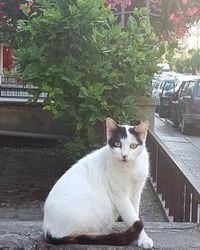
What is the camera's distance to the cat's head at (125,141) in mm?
3797

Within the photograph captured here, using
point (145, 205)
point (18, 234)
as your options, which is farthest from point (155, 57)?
point (18, 234)

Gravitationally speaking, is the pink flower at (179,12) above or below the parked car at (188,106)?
above

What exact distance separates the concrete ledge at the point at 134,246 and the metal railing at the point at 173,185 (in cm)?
29

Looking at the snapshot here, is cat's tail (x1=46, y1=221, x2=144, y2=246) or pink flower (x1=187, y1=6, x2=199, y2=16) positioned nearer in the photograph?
cat's tail (x1=46, y1=221, x2=144, y2=246)

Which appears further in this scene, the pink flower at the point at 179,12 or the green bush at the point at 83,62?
the pink flower at the point at 179,12

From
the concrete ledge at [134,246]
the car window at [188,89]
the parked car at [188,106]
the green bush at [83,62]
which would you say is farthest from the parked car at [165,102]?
the concrete ledge at [134,246]

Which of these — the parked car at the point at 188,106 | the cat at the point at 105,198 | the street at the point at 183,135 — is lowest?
the street at the point at 183,135

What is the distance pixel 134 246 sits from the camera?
3885 millimetres

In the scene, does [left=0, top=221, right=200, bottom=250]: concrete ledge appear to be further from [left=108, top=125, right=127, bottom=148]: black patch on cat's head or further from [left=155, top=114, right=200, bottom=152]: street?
[left=155, top=114, right=200, bottom=152]: street

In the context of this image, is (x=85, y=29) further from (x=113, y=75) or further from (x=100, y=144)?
(x=100, y=144)

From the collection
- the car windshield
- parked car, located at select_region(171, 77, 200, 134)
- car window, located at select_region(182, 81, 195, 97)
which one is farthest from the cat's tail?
the car windshield

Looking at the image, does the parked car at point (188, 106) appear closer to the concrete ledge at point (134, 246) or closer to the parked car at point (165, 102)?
the parked car at point (165, 102)

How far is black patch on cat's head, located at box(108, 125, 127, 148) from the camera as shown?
3826 millimetres

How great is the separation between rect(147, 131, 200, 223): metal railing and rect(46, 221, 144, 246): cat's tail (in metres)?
0.87
